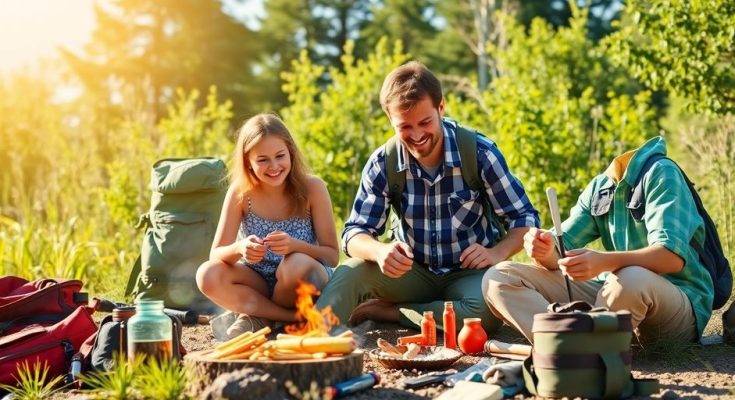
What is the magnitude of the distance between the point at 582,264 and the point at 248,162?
80.9 inches

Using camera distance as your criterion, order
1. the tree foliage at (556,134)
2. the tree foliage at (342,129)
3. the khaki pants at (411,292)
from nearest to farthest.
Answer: the khaki pants at (411,292) → the tree foliage at (556,134) → the tree foliage at (342,129)

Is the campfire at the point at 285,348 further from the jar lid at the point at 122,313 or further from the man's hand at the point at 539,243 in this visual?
the man's hand at the point at 539,243

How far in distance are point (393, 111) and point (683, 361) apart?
172cm

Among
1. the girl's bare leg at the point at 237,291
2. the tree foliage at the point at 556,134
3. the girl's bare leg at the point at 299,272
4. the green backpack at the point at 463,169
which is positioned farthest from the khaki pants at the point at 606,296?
the tree foliage at the point at 556,134

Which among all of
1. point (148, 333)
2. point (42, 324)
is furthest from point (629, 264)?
point (42, 324)

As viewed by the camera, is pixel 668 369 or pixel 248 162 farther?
pixel 248 162

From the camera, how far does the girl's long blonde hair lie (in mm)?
4859

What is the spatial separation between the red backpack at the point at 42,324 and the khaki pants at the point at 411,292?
3.79 ft

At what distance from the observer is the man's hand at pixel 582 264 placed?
364 centimetres

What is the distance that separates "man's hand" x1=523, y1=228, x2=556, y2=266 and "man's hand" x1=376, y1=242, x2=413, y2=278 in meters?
0.56

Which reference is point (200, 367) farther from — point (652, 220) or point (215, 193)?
point (215, 193)

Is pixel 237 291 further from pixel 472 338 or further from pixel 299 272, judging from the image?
pixel 472 338

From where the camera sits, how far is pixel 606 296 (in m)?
3.83

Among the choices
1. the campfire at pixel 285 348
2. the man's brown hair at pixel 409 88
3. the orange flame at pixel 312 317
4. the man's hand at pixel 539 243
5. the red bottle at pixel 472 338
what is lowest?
the red bottle at pixel 472 338
